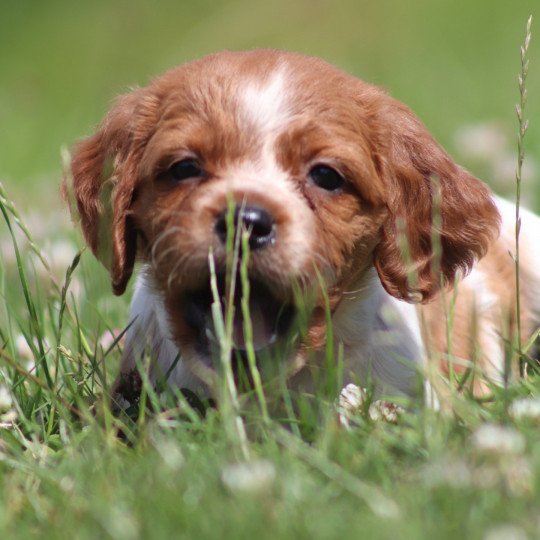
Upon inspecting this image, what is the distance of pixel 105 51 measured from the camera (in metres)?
17.2

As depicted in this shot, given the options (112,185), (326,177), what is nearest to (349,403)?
(326,177)

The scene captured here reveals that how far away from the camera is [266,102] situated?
399cm

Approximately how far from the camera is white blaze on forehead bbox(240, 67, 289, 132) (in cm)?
395

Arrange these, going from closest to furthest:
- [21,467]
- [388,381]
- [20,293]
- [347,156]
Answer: [21,467] → [347,156] → [388,381] → [20,293]

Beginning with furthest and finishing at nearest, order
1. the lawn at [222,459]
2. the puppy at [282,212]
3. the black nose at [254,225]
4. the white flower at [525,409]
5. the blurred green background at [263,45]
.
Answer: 1. the blurred green background at [263,45]
2. the puppy at [282,212]
3. the black nose at [254,225]
4. the white flower at [525,409]
5. the lawn at [222,459]

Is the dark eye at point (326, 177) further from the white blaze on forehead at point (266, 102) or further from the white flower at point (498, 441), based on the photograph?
the white flower at point (498, 441)

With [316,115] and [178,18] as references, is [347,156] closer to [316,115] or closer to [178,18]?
[316,115]

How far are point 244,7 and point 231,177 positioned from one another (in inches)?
552

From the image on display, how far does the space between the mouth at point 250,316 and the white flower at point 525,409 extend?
943 millimetres

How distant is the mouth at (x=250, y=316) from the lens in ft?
12.6

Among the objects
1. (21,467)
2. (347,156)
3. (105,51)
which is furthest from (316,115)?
(105,51)

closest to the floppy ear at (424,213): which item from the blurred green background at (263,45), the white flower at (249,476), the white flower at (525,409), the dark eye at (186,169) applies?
the dark eye at (186,169)

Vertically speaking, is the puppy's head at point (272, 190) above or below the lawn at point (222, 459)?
above

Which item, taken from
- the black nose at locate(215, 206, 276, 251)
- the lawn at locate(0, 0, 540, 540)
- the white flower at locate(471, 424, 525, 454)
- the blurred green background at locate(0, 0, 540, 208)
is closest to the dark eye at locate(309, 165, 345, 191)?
the black nose at locate(215, 206, 276, 251)
